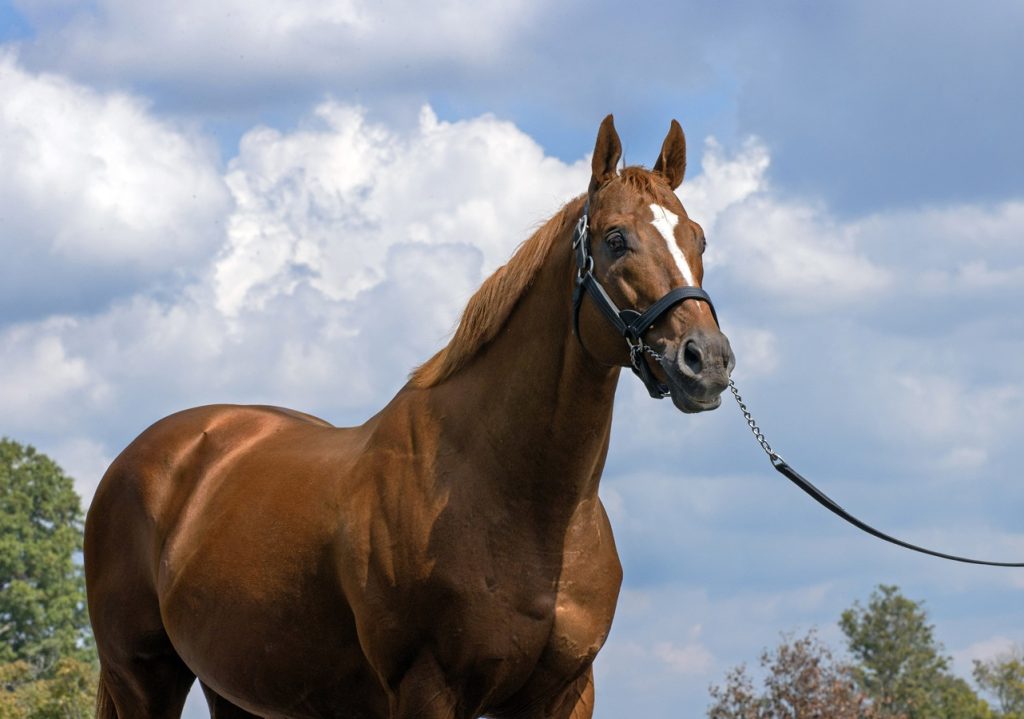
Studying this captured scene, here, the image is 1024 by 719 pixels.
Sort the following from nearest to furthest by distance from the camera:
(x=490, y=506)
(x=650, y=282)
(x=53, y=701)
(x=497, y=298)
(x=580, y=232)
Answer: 1. (x=650, y=282)
2. (x=580, y=232)
3. (x=490, y=506)
4. (x=497, y=298)
5. (x=53, y=701)

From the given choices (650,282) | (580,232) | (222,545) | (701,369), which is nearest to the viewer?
(701,369)

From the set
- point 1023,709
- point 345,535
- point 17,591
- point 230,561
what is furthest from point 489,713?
point 17,591

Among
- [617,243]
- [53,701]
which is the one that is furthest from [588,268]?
[53,701]

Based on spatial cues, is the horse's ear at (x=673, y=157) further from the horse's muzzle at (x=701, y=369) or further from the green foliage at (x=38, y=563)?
the green foliage at (x=38, y=563)

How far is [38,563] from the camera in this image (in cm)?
5459

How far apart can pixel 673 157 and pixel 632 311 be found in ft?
3.23

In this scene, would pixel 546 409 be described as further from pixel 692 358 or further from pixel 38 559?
pixel 38 559

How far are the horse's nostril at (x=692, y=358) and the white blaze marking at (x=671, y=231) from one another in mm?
290

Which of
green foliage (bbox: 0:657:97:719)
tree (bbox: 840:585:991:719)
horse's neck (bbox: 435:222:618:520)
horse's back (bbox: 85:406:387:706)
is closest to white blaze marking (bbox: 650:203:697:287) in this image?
horse's neck (bbox: 435:222:618:520)

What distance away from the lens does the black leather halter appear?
17.9 feet

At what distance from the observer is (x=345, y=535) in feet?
20.5

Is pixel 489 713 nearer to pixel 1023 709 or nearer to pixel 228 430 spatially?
pixel 228 430

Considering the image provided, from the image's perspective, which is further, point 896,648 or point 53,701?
point 896,648

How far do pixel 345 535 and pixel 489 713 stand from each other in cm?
92
